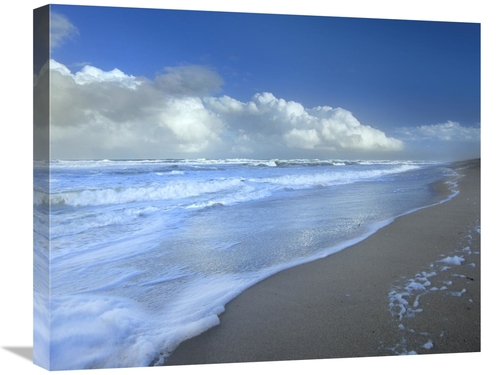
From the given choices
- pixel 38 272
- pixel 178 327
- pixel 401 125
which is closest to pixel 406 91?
pixel 401 125

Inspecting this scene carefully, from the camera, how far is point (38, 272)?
392cm

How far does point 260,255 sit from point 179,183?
93cm

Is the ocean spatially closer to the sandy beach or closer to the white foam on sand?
the sandy beach

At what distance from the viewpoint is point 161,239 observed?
4176 millimetres

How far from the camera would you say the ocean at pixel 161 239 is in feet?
12.4

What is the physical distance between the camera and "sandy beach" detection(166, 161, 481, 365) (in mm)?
3936

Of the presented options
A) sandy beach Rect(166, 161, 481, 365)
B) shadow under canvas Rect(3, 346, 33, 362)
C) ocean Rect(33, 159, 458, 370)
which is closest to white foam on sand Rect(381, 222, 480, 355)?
sandy beach Rect(166, 161, 481, 365)

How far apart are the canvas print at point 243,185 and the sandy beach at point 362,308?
14 mm

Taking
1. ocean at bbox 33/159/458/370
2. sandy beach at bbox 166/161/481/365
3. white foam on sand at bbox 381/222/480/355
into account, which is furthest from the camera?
white foam on sand at bbox 381/222/480/355

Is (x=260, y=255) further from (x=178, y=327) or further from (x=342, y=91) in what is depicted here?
(x=342, y=91)

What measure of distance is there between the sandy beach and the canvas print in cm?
1

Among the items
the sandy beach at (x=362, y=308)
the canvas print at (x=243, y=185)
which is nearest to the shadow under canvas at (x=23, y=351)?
the canvas print at (x=243, y=185)

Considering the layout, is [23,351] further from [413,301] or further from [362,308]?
[413,301]

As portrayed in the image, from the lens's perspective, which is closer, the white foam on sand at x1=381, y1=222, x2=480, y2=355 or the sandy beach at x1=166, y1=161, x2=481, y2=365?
the sandy beach at x1=166, y1=161, x2=481, y2=365
